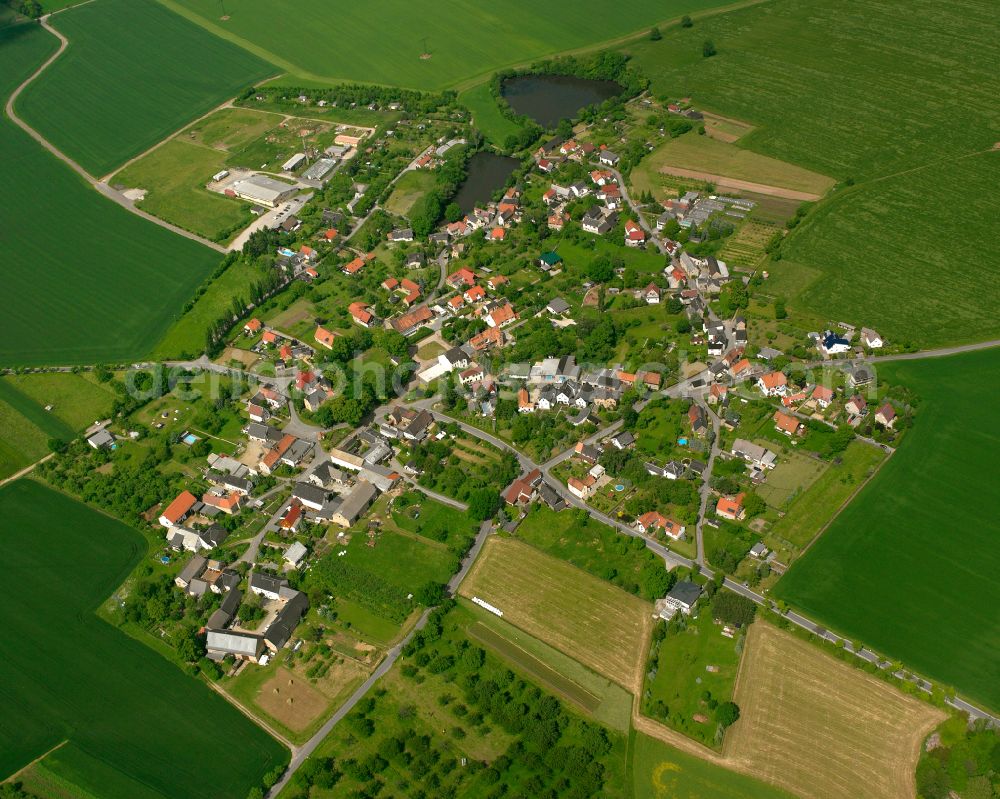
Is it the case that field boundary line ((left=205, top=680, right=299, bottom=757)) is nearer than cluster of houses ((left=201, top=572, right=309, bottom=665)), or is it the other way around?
field boundary line ((left=205, top=680, right=299, bottom=757))

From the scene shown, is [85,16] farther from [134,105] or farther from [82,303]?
[82,303]

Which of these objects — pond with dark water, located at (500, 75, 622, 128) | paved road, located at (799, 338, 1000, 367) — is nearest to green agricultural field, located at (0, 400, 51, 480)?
paved road, located at (799, 338, 1000, 367)

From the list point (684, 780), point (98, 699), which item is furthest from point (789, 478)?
point (98, 699)

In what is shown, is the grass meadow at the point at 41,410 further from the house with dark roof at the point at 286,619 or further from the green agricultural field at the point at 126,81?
the green agricultural field at the point at 126,81

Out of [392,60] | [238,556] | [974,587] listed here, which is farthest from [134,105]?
[974,587]

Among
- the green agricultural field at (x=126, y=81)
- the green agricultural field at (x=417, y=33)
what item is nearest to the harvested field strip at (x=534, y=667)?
the green agricultural field at (x=126, y=81)

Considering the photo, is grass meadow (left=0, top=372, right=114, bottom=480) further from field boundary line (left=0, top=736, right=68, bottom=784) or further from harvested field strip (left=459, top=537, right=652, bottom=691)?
harvested field strip (left=459, top=537, right=652, bottom=691)

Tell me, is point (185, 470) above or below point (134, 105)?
below
